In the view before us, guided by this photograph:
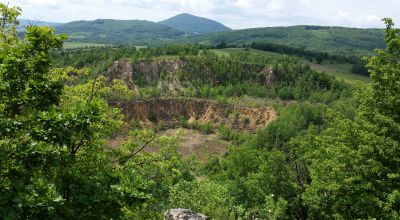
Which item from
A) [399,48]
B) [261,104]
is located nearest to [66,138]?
[399,48]

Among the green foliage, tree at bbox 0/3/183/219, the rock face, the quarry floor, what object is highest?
tree at bbox 0/3/183/219

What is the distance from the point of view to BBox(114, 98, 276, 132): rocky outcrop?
11081cm

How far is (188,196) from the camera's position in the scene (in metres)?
37.9

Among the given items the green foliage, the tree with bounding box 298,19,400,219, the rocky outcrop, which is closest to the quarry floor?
the rocky outcrop

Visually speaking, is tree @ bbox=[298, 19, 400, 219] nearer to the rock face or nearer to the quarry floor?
the rock face

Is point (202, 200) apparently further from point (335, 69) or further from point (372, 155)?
point (335, 69)

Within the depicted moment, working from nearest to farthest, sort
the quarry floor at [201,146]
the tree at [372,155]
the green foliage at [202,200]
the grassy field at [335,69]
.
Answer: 1. the tree at [372,155]
2. the green foliage at [202,200]
3. the quarry floor at [201,146]
4. the grassy field at [335,69]

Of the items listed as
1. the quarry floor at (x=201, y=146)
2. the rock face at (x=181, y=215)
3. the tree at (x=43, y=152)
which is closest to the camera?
the tree at (x=43, y=152)

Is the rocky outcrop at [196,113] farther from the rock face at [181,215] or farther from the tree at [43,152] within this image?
the tree at [43,152]

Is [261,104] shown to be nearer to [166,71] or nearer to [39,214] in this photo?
[166,71]

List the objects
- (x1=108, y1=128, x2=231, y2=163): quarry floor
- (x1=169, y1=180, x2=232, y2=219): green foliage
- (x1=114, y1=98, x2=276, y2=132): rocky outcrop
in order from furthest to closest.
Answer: (x1=114, y1=98, x2=276, y2=132): rocky outcrop, (x1=108, y1=128, x2=231, y2=163): quarry floor, (x1=169, y1=180, x2=232, y2=219): green foliage

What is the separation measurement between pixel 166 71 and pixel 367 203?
118 m

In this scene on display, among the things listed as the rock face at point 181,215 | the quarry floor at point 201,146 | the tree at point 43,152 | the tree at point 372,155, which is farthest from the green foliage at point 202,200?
the quarry floor at point 201,146

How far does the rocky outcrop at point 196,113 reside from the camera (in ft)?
364
